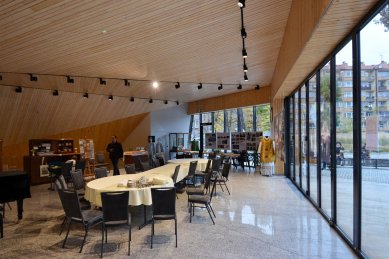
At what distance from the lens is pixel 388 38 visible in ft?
9.99

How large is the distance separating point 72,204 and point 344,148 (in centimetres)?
439

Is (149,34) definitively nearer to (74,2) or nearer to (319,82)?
(74,2)

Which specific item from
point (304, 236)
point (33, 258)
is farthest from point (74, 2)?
point (304, 236)

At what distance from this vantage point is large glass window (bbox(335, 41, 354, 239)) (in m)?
4.20

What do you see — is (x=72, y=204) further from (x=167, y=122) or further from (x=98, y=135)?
(x=167, y=122)

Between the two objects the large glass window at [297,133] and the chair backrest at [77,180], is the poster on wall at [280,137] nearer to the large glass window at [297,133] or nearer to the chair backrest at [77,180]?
the large glass window at [297,133]

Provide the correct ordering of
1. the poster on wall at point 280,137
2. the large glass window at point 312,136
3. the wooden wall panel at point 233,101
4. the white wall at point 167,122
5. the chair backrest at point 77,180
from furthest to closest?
the white wall at point 167,122 < the wooden wall panel at point 233,101 < the poster on wall at point 280,137 < the large glass window at point 312,136 < the chair backrest at point 77,180

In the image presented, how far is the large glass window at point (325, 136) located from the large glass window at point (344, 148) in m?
0.53

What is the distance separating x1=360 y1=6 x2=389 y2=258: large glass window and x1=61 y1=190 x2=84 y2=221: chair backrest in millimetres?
4108

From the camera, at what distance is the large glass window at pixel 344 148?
13.8ft

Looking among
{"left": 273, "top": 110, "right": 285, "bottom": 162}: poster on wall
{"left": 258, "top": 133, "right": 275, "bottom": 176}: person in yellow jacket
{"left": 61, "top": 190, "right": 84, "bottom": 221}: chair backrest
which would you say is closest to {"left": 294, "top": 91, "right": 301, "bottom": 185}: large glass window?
{"left": 273, "top": 110, "right": 285, "bottom": 162}: poster on wall

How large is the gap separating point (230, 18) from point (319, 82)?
2.47 meters

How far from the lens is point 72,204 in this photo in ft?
14.0

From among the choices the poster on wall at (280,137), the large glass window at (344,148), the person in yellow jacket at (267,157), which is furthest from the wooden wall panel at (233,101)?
the large glass window at (344,148)
